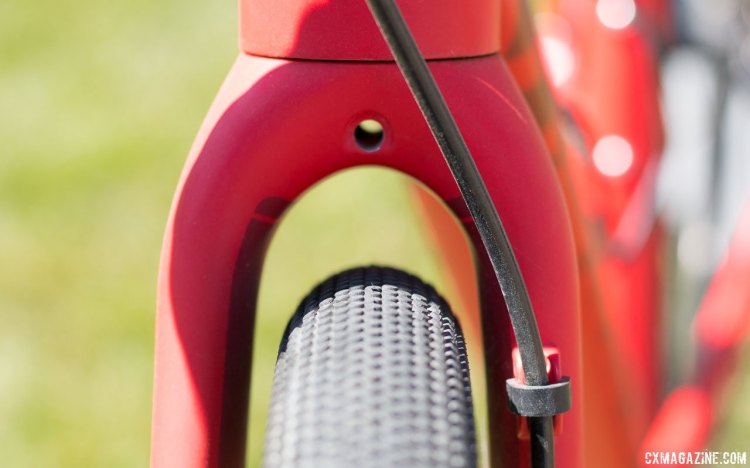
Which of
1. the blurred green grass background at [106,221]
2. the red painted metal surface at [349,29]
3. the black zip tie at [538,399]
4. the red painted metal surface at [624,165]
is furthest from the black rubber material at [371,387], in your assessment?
the blurred green grass background at [106,221]

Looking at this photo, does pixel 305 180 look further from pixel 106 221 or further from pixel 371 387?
pixel 106 221

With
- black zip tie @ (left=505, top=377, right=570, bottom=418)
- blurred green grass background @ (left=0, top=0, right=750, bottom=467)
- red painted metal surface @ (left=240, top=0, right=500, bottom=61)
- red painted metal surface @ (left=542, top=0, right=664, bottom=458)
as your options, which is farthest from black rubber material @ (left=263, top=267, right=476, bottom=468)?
blurred green grass background @ (left=0, top=0, right=750, bottom=467)

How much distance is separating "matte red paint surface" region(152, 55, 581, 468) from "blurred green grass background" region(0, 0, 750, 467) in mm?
922

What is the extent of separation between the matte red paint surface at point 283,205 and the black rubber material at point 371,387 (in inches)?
2.1

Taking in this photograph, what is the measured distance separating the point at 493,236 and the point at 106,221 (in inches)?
64.0

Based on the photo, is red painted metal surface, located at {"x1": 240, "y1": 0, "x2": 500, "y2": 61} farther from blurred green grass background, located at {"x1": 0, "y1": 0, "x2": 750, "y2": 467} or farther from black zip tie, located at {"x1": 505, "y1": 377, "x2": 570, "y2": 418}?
blurred green grass background, located at {"x1": 0, "y1": 0, "x2": 750, "y2": 467}

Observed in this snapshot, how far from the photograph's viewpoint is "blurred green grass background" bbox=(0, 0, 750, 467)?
5.14 ft

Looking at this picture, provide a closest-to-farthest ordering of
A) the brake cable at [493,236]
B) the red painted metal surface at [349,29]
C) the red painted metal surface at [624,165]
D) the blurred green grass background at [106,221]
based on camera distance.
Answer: the brake cable at [493,236] < the red painted metal surface at [349,29] < the red painted metal surface at [624,165] < the blurred green grass background at [106,221]

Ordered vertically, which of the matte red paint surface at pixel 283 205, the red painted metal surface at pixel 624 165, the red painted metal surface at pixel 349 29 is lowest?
the matte red paint surface at pixel 283 205

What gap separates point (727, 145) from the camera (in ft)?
4.07

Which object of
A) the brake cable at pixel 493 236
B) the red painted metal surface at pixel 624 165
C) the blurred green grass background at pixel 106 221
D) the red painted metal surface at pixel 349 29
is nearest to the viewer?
the brake cable at pixel 493 236

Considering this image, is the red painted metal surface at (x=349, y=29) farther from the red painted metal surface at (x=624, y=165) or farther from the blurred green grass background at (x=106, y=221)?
the blurred green grass background at (x=106, y=221)

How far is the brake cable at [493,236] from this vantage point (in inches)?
17.7

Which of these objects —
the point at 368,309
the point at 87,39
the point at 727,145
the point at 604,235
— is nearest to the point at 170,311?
the point at 368,309
